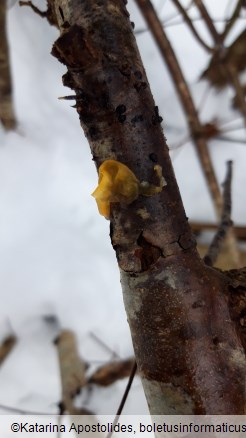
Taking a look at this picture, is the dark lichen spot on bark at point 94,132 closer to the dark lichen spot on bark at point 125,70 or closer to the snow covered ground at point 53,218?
the dark lichen spot on bark at point 125,70

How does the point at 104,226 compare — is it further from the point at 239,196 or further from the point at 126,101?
the point at 126,101

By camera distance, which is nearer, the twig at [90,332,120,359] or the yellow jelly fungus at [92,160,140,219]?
the yellow jelly fungus at [92,160,140,219]

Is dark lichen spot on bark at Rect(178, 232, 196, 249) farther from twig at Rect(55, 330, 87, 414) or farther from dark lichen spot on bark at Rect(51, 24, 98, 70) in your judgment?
twig at Rect(55, 330, 87, 414)

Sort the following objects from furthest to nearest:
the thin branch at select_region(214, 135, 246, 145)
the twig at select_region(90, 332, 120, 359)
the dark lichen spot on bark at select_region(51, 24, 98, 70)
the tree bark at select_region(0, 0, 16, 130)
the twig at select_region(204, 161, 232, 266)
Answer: the thin branch at select_region(214, 135, 246, 145) < the twig at select_region(90, 332, 120, 359) < the tree bark at select_region(0, 0, 16, 130) < the twig at select_region(204, 161, 232, 266) < the dark lichen spot on bark at select_region(51, 24, 98, 70)

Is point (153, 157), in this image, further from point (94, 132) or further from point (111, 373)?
point (111, 373)

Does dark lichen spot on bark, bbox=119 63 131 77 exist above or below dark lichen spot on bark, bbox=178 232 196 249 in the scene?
above

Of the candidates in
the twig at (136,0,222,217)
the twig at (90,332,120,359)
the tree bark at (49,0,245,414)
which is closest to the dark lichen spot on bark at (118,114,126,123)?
the tree bark at (49,0,245,414)

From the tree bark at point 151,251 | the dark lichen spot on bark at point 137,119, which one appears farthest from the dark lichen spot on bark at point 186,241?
the dark lichen spot on bark at point 137,119
